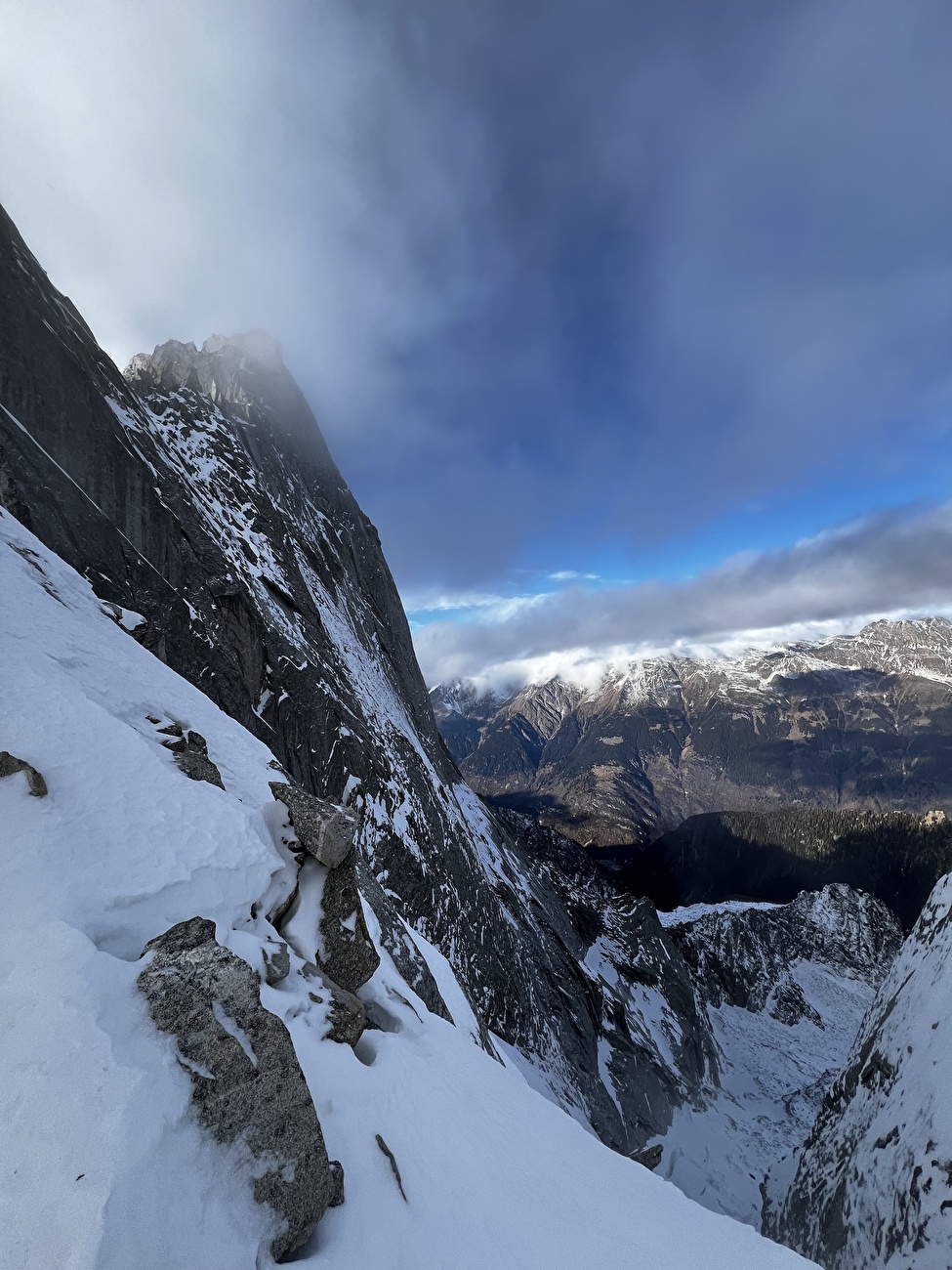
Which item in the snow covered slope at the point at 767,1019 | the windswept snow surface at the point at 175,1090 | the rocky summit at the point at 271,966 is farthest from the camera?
the snow covered slope at the point at 767,1019

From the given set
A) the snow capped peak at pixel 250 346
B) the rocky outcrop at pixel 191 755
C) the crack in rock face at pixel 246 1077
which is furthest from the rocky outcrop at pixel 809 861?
the crack in rock face at pixel 246 1077

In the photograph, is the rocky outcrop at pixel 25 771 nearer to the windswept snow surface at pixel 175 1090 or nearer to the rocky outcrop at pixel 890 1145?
the windswept snow surface at pixel 175 1090

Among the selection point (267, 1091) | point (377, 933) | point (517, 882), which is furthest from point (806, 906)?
point (267, 1091)

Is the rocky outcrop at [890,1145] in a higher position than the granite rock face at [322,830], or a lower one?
lower

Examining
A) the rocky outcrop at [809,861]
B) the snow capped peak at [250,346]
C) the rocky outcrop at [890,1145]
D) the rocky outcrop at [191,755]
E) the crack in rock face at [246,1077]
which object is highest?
the snow capped peak at [250,346]

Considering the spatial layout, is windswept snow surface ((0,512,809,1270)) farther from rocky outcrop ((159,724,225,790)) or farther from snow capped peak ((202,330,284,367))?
snow capped peak ((202,330,284,367))

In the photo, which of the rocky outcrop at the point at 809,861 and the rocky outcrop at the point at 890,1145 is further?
the rocky outcrop at the point at 809,861

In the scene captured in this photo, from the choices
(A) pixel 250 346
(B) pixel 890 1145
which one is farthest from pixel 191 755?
(A) pixel 250 346

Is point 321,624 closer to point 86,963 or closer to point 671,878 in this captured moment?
point 86,963
